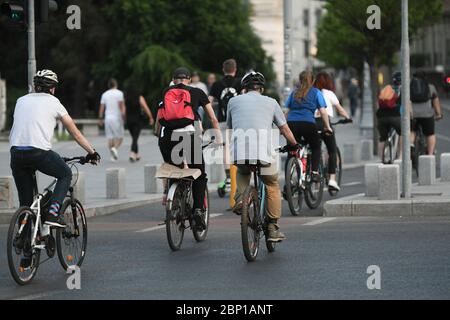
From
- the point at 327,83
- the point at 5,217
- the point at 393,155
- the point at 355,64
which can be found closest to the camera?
the point at 5,217

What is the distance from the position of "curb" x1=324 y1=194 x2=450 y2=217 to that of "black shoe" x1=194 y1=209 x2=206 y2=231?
9.39 feet

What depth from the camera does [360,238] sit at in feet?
43.6

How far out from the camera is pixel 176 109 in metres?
13.2

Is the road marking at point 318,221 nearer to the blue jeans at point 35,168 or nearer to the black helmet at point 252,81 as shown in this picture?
the black helmet at point 252,81

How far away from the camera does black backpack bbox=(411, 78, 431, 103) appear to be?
71.8ft

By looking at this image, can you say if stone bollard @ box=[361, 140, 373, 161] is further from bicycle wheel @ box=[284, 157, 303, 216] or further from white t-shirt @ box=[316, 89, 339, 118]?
bicycle wheel @ box=[284, 157, 303, 216]

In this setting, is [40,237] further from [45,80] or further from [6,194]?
[6,194]

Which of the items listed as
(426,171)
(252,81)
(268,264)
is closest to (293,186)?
(426,171)

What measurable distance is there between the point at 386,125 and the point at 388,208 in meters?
6.78

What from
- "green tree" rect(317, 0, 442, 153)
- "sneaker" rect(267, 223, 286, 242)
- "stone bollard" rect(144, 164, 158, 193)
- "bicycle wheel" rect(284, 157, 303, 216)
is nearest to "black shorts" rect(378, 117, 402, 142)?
"stone bollard" rect(144, 164, 158, 193)

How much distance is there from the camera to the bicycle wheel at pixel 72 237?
1108cm

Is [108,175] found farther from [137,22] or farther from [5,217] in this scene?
[137,22]

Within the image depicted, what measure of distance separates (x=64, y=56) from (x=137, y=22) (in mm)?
3627

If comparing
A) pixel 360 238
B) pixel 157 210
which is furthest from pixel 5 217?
pixel 360 238
